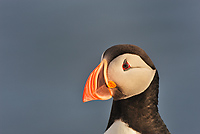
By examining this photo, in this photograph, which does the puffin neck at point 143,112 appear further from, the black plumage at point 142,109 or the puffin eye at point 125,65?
the puffin eye at point 125,65

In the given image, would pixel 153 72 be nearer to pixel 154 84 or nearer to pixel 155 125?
pixel 154 84

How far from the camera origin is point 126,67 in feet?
5.78

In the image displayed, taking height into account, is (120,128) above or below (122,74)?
below

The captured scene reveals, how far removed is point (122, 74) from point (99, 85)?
0.11 meters

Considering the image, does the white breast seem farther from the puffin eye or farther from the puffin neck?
the puffin eye

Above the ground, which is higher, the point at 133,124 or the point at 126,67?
the point at 126,67

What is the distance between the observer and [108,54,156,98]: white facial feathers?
1.76 m

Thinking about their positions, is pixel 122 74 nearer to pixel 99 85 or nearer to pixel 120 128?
pixel 99 85

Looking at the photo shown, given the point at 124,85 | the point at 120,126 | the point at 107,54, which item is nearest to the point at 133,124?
the point at 120,126

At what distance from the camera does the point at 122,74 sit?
5.80 feet

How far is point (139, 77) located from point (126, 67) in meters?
0.07

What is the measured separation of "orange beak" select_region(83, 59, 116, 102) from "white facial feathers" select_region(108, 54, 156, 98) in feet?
0.08

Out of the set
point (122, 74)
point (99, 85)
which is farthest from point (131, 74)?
point (99, 85)

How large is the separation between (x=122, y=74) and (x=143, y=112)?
19 centimetres
